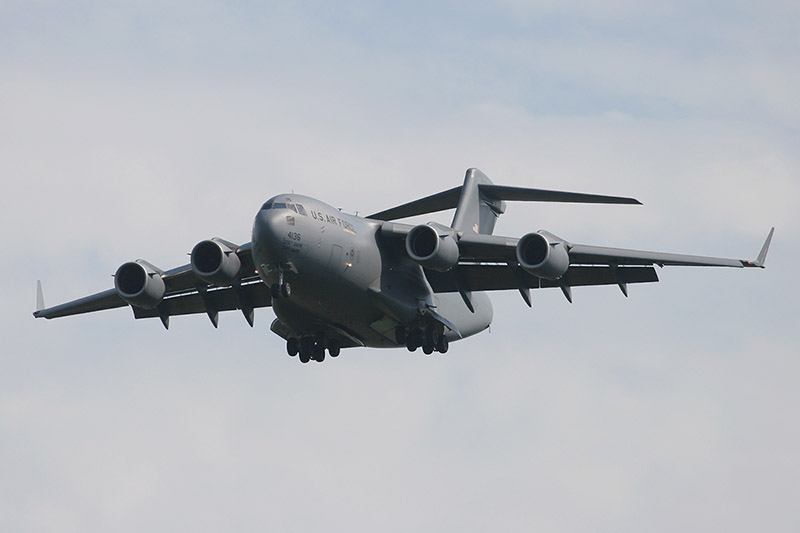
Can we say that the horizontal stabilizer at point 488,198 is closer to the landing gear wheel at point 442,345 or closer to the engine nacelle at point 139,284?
the landing gear wheel at point 442,345

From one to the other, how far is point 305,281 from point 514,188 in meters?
6.53

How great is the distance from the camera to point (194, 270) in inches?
983

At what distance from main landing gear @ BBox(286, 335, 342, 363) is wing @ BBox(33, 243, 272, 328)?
110 centimetres

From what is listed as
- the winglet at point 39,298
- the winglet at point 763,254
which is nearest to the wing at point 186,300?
the winglet at point 39,298

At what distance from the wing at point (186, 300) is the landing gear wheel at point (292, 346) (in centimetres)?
98

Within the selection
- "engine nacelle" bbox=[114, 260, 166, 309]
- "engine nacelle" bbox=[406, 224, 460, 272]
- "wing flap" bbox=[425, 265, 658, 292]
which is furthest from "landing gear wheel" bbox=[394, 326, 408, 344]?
"engine nacelle" bbox=[114, 260, 166, 309]

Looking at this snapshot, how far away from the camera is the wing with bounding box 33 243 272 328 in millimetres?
27047

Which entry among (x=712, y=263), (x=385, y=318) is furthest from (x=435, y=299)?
(x=712, y=263)

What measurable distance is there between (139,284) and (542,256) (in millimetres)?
7989

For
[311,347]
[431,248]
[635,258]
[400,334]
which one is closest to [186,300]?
[311,347]

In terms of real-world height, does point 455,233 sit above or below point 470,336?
above

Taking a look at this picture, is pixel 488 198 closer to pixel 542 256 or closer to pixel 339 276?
pixel 542 256

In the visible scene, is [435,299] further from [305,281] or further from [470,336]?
[305,281]

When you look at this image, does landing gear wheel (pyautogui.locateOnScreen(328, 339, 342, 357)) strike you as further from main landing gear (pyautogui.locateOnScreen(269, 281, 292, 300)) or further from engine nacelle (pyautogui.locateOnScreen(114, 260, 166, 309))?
main landing gear (pyautogui.locateOnScreen(269, 281, 292, 300))
